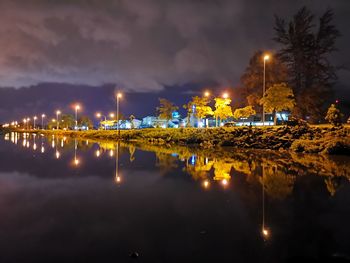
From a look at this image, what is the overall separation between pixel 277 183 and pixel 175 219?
19.7ft

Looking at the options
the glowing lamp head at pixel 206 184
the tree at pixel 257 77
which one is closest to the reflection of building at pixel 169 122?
the tree at pixel 257 77

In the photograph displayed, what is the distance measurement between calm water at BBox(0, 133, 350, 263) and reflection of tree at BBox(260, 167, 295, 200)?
0.03m

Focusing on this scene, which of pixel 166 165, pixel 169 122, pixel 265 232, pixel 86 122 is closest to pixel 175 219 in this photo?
pixel 265 232

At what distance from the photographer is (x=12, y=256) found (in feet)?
17.5

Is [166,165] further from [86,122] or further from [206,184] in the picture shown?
[86,122]

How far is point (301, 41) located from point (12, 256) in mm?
49942

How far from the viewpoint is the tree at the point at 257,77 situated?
50062 millimetres

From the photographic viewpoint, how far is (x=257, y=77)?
51750mm

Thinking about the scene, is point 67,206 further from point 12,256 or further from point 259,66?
point 259,66

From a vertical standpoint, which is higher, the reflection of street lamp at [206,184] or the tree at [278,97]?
the tree at [278,97]

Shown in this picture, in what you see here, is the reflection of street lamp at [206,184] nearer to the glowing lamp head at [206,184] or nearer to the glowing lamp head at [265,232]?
the glowing lamp head at [206,184]

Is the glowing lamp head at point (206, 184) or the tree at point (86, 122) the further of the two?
the tree at point (86, 122)

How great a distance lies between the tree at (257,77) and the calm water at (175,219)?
39081mm

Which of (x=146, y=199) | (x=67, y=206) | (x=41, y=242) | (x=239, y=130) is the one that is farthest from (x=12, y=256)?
(x=239, y=130)
